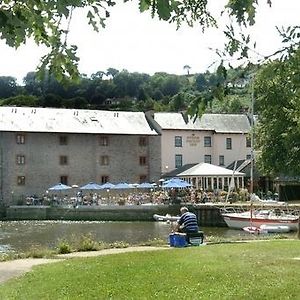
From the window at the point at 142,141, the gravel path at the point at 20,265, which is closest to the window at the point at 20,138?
the window at the point at 142,141

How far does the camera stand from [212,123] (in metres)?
70.1

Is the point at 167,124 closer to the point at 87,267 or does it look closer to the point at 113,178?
the point at 113,178

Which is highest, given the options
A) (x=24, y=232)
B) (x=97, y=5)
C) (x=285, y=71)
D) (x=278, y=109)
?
(x=278, y=109)

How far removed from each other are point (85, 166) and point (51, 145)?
12.8 ft

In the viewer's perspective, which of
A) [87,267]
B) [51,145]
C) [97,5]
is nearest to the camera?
[97,5]

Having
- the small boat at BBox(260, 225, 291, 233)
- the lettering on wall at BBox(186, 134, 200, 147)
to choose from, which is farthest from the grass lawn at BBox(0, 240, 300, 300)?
the lettering on wall at BBox(186, 134, 200, 147)

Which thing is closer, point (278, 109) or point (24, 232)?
point (24, 232)

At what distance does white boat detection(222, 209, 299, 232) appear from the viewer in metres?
38.4

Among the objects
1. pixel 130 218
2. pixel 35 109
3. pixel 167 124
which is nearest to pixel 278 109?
pixel 130 218

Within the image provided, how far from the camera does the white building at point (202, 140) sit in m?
67.3

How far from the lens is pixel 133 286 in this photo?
999cm

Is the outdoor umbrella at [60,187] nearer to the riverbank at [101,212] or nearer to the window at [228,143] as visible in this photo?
the riverbank at [101,212]

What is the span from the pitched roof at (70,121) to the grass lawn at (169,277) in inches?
1878

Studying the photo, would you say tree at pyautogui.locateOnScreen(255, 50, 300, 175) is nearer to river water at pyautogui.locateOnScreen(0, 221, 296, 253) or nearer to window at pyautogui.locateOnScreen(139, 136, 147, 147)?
river water at pyautogui.locateOnScreen(0, 221, 296, 253)
